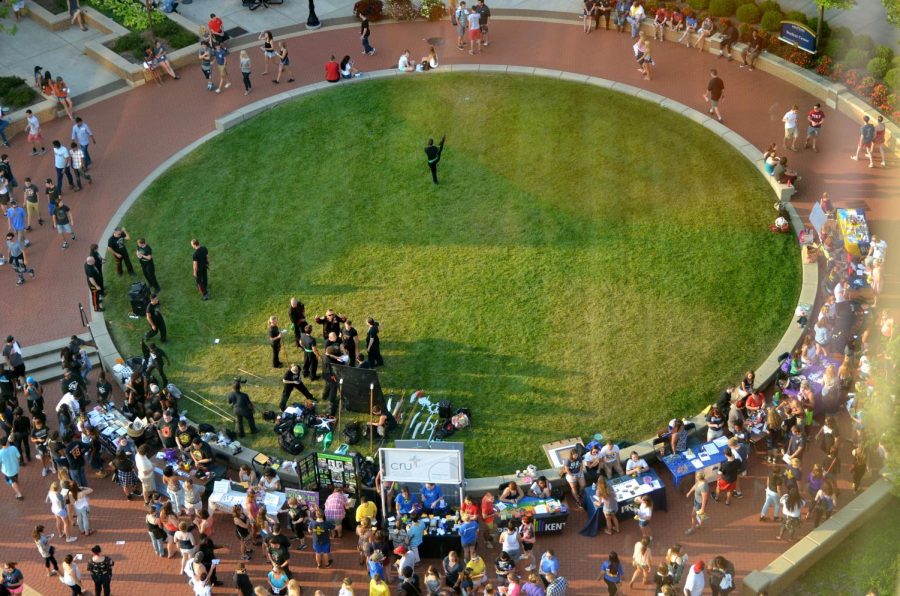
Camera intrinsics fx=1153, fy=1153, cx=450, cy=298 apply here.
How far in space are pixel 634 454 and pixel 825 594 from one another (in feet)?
15.2

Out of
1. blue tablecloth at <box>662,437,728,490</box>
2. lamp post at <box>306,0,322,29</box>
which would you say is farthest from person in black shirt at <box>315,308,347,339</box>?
lamp post at <box>306,0,322,29</box>

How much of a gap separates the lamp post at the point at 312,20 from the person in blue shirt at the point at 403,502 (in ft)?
74.8

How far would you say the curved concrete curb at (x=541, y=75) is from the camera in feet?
83.2

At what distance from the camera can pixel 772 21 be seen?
37.8 metres

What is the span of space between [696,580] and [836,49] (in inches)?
848

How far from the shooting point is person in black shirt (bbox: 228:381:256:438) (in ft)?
83.9

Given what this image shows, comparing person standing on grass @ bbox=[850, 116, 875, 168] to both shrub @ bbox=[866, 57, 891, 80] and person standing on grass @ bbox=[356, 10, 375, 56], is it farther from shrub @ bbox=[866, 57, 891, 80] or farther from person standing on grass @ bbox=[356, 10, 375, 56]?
person standing on grass @ bbox=[356, 10, 375, 56]

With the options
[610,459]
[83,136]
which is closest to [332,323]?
[610,459]

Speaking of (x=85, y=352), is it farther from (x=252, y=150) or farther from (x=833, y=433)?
(x=833, y=433)

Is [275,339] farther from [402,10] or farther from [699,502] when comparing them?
[402,10]

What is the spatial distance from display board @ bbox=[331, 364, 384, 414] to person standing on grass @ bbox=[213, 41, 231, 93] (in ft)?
51.2

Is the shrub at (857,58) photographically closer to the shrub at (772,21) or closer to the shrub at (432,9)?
the shrub at (772,21)

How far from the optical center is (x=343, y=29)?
136 ft

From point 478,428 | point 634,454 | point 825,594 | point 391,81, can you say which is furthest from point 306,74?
point 825,594
